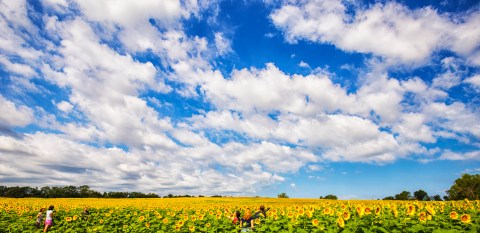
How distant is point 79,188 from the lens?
317 feet

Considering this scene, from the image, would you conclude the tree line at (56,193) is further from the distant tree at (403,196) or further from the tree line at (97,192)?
the distant tree at (403,196)

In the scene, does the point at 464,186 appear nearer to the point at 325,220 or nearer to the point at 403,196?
the point at 403,196

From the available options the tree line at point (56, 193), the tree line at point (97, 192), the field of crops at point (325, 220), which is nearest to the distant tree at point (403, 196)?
the tree line at point (97, 192)

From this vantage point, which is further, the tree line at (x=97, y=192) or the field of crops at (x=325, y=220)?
the tree line at (x=97, y=192)

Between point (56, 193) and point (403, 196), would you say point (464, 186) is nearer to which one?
point (403, 196)

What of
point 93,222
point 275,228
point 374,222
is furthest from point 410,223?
point 93,222

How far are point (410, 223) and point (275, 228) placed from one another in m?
3.67

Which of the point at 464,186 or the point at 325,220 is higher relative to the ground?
the point at 464,186

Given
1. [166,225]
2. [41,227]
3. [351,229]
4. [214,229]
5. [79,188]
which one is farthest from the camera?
[79,188]

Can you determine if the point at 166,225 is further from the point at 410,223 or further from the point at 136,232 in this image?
the point at 410,223

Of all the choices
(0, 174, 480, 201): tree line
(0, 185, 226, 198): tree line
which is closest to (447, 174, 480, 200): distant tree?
(0, 174, 480, 201): tree line

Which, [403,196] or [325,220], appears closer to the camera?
[325,220]

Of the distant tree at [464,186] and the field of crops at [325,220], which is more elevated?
the distant tree at [464,186]

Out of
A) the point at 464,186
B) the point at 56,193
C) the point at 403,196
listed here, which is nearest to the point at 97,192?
the point at 56,193
